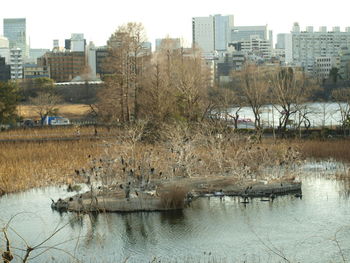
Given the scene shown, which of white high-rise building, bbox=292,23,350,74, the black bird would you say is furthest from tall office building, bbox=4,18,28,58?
the black bird

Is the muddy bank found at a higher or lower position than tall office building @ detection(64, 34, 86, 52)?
lower

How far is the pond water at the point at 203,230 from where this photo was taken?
46.1 feet

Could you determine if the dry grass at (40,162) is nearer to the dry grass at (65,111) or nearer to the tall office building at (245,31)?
the dry grass at (65,111)

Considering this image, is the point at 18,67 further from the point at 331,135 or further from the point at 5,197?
the point at 5,197

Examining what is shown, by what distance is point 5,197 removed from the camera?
65.7 ft

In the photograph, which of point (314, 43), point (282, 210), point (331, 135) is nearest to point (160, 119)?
point (331, 135)

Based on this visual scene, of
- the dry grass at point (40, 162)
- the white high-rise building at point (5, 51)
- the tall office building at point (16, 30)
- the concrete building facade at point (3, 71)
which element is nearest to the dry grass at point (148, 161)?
the dry grass at point (40, 162)

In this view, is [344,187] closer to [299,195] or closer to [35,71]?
[299,195]

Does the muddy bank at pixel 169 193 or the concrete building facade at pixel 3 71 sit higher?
the concrete building facade at pixel 3 71

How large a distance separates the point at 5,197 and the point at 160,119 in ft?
40.1

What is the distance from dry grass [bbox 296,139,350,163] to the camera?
26.2 meters

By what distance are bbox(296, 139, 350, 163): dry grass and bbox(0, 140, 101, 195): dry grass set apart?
784 cm

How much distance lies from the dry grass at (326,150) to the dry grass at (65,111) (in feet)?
77.6

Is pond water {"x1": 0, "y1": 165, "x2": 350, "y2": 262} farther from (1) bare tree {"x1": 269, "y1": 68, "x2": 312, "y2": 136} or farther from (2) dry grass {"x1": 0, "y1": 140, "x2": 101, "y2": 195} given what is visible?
(1) bare tree {"x1": 269, "y1": 68, "x2": 312, "y2": 136}
